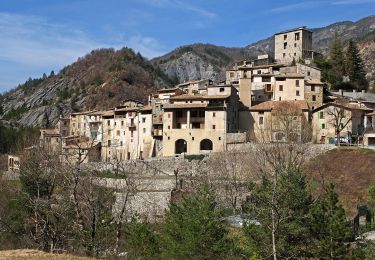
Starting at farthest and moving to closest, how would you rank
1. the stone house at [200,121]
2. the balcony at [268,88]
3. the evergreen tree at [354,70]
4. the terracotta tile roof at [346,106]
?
1. the evergreen tree at [354,70]
2. the balcony at [268,88]
3. the stone house at [200,121]
4. the terracotta tile roof at [346,106]

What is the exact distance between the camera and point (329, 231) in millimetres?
29719

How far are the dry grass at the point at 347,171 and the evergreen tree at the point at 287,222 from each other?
1729 centimetres

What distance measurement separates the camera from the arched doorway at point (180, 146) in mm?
68750

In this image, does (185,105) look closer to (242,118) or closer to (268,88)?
(242,118)

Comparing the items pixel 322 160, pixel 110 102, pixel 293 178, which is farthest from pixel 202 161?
pixel 110 102

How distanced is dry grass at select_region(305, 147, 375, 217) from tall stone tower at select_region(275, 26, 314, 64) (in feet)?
123

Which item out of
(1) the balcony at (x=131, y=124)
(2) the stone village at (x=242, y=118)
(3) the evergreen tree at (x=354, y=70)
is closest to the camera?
(2) the stone village at (x=242, y=118)

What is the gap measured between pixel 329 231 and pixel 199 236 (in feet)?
24.7

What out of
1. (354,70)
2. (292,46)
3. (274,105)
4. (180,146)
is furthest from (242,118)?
(292,46)

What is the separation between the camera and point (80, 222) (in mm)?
31703

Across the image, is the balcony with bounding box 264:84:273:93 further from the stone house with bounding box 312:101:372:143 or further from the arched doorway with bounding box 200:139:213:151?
the arched doorway with bounding box 200:139:213:151

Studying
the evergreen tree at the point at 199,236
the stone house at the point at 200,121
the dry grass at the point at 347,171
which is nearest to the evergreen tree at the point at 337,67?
the stone house at the point at 200,121

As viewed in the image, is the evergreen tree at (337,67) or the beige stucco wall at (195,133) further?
the evergreen tree at (337,67)

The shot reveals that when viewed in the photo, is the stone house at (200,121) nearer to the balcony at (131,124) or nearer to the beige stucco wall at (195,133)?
the beige stucco wall at (195,133)
